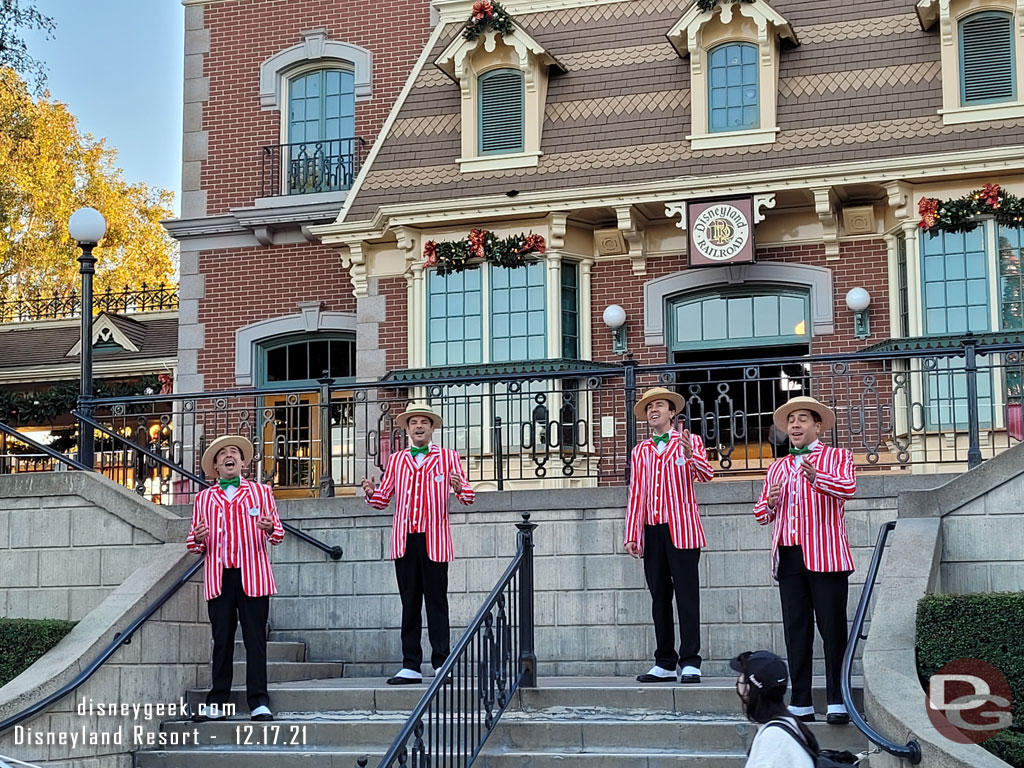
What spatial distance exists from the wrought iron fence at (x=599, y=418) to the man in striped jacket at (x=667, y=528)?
1.88 m

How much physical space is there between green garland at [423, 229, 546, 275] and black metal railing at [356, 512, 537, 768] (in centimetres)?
→ 669

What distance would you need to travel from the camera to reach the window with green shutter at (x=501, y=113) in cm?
1736

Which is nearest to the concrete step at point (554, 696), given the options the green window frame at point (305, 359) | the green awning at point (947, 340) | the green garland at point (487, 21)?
the green awning at point (947, 340)

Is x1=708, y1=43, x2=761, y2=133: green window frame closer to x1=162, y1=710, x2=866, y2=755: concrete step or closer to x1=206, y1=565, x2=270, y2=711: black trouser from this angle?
x1=206, y1=565, x2=270, y2=711: black trouser

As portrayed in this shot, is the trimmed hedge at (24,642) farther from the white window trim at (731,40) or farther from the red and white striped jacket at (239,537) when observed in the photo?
the white window trim at (731,40)

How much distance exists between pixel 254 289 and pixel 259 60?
292cm

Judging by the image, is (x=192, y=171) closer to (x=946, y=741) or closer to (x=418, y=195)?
(x=418, y=195)

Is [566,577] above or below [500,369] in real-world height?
below

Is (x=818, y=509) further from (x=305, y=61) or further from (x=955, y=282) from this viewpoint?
(x=305, y=61)

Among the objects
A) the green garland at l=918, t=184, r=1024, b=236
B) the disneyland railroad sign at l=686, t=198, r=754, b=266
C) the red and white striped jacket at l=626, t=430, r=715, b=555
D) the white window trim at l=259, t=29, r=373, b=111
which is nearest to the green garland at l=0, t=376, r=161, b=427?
the white window trim at l=259, t=29, r=373, b=111

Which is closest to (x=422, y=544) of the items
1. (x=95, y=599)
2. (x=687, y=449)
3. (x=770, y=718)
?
(x=687, y=449)

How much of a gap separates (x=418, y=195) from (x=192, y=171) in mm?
3402

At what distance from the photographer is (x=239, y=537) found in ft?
33.7

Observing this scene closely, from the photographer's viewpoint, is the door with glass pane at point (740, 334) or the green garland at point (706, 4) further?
the green garland at point (706, 4)
